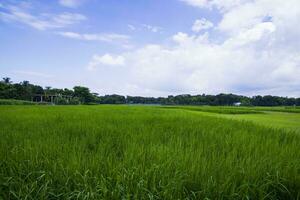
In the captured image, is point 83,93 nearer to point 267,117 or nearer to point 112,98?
point 112,98

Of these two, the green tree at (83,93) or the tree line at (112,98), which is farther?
the green tree at (83,93)

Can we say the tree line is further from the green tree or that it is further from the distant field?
the distant field

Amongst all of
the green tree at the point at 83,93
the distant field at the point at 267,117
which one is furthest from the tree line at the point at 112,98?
the distant field at the point at 267,117

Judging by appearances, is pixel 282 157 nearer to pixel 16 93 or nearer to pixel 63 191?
pixel 63 191

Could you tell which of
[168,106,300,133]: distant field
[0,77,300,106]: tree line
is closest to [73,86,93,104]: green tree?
[0,77,300,106]: tree line

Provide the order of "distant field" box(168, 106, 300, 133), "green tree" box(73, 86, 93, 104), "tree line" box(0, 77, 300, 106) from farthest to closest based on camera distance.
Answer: "green tree" box(73, 86, 93, 104) < "tree line" box(0, 77, 300, 106) < "distant field" box(168, 106, 300, 133)

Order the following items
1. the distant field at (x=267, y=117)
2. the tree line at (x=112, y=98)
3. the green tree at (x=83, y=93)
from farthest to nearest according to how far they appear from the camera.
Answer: the green tree at (x=83, y=93) → the tree line at (x=112, y=98) → the distant field at (x=267, y=117)

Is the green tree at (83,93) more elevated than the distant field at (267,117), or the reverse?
the green tree at (83,93)

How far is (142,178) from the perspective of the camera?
2.08m

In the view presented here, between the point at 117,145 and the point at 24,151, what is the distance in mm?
1083

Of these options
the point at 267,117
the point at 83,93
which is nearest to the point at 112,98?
the point at 83,93

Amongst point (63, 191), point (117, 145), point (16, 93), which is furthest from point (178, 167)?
point (16, 93)

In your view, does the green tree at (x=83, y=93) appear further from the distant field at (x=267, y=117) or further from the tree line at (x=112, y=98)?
the distant field at (x=267, y=117)

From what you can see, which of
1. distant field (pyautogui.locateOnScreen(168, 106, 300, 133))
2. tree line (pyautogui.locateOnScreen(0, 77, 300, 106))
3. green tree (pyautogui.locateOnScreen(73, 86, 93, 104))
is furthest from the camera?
green tree (pyautogui.locateOnScreen(73, 86, 93, 104))
